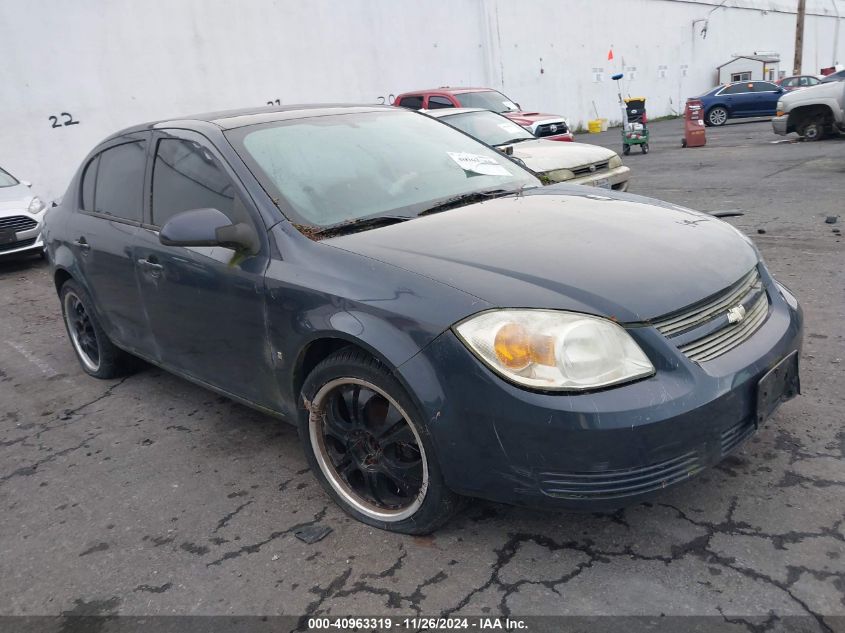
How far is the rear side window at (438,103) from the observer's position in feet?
45.1

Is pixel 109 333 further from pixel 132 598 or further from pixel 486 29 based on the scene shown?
pixel 486 29

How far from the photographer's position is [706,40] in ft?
117

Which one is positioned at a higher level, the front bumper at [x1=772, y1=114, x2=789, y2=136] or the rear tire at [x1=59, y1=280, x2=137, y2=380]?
A: the rear tire at [x1=59, y1=280, x2=137, y2=380]

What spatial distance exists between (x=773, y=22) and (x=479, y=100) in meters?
36.0

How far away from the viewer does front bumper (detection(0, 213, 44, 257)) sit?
9.12 meters

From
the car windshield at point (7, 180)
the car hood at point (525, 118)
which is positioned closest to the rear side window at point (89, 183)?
the car windshield at point (7, 180)

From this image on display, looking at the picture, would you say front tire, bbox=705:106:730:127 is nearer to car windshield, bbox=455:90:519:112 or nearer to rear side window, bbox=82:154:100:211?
car windshield, bbox=455:90:519:112

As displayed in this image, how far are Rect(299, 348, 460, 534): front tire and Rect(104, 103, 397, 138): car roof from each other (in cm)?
141

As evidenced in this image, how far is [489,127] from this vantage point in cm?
995

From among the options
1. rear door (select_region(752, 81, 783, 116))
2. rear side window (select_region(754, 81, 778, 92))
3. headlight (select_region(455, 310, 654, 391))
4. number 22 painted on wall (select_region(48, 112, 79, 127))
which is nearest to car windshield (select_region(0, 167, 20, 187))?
number 22 painted on wall (select_region(48, 112, 79, 127))

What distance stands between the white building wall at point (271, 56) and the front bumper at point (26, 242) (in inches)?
195

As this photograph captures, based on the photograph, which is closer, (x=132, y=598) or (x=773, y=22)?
(x=132, y=598)

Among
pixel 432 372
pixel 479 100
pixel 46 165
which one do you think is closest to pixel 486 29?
pixel 479 100

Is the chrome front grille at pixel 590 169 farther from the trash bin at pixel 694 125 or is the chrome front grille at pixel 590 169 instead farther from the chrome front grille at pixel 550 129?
the trash bin at pixel 694 125
